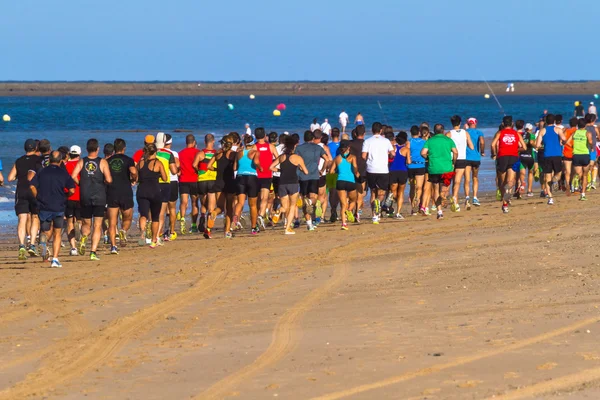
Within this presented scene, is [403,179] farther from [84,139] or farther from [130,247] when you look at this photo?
[84,139]

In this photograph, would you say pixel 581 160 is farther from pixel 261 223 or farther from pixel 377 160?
pixel 261 223

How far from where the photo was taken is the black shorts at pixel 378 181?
1644 centimetres

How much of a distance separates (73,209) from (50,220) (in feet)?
4.09

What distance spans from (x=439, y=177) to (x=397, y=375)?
986cm

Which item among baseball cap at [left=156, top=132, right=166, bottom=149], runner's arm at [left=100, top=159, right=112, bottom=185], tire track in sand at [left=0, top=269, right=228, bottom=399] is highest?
baseball cap at [left=156, top=132, right=166, bottom=149]

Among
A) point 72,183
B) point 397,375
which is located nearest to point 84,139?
point 72,183

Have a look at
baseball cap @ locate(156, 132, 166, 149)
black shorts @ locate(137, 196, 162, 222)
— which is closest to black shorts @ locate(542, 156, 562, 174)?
baseball cap @ locate(156, 132, 166, 149)

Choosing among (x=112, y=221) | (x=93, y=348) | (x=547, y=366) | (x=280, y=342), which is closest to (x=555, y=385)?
(x=547, y=366)

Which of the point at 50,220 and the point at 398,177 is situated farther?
the point at 398,177

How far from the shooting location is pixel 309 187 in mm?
15844

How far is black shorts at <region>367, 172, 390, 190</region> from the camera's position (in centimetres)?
1644

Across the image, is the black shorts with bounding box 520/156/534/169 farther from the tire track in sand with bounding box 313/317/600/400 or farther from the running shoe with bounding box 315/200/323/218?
the tire track in sand with bounding box 313/317/600/400

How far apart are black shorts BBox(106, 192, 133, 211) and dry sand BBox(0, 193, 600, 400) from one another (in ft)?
2.26

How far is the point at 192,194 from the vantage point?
1605cm
